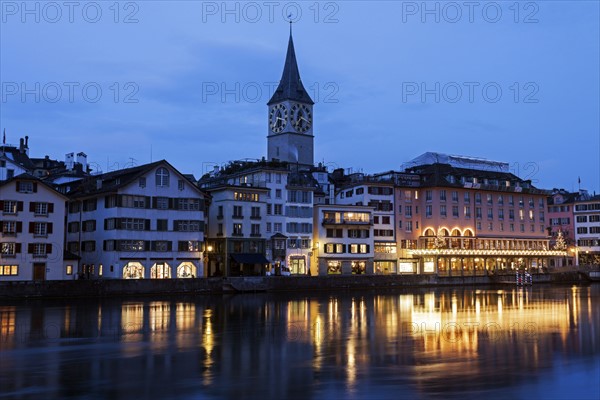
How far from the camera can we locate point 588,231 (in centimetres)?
14400

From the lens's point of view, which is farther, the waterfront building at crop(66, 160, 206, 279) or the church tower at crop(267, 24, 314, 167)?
the church tower at crop(267, 24, 314, 167)

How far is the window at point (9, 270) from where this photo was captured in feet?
229

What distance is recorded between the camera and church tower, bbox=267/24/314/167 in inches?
5787

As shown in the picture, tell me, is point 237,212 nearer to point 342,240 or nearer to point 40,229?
point 342,240

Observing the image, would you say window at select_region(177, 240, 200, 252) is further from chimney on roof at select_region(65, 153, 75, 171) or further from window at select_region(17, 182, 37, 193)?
chimney on roof at select_region(65, 153, 75, 171)

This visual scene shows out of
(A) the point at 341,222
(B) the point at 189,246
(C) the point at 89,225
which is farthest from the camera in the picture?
(A) the point at 341,222

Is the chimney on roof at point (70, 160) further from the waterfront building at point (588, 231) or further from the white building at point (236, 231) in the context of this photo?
the waterfront building at point (588, 231)

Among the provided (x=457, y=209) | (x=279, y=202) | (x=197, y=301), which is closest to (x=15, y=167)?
(x=279, y=202)

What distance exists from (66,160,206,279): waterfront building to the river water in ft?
82.2

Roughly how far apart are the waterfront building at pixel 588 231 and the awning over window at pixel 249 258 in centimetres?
8070

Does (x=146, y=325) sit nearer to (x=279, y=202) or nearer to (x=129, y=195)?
(x=129, y=195)

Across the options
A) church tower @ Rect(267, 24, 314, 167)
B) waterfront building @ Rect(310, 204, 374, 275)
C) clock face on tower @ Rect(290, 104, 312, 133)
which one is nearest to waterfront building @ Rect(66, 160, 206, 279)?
waterfront building @ Rect(310, 204, 374, 275)

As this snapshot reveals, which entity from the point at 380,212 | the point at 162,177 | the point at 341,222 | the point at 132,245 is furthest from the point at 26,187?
the point at 380,212

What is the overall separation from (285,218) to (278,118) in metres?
58.2
